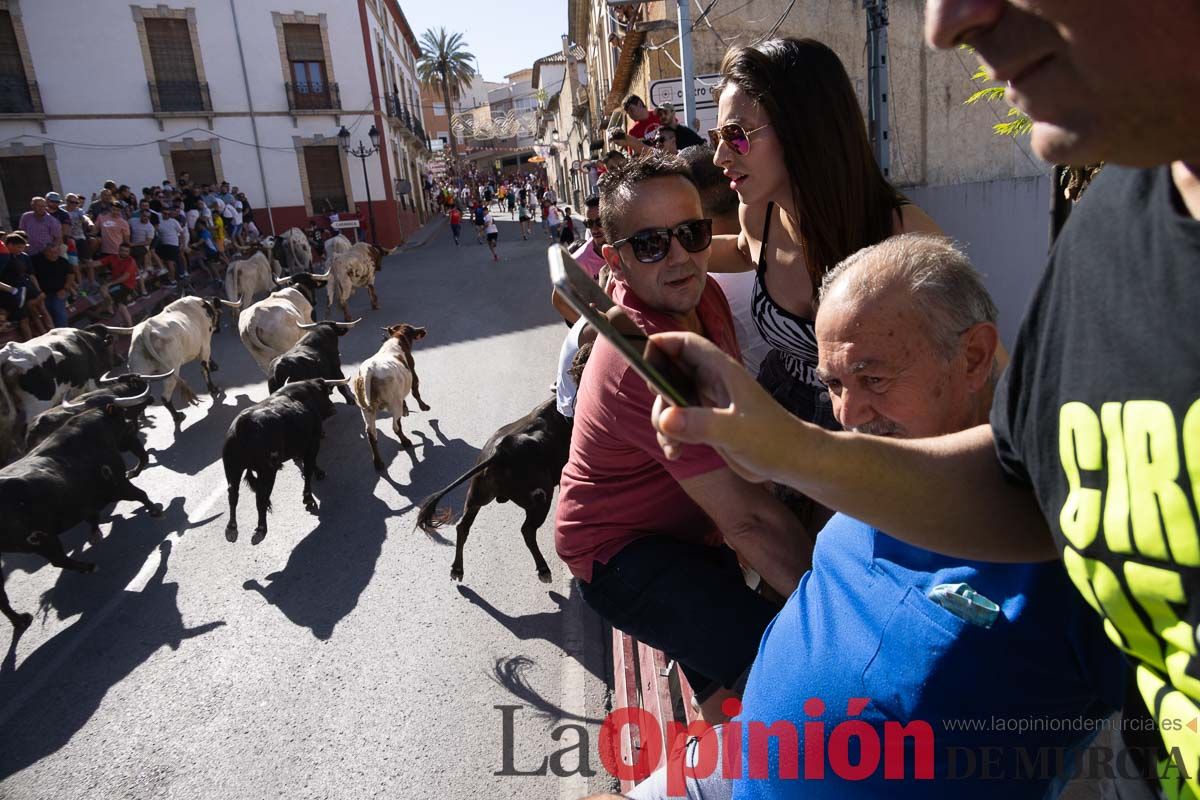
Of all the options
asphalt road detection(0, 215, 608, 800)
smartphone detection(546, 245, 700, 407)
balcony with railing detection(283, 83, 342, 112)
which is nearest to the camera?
smartphone detection(546, 245, 700, 407)

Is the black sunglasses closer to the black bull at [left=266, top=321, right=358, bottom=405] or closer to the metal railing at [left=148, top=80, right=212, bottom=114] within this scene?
the black bull at [left=266, top=321, right=358, bottom=405]

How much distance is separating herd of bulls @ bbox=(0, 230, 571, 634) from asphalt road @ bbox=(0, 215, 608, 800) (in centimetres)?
24

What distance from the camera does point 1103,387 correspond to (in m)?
0.93

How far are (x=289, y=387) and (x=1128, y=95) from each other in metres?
6.49

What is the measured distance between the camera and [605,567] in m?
2.21

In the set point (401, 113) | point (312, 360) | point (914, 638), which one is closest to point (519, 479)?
point (914, 638)

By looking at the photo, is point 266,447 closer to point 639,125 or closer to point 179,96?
point 639,125

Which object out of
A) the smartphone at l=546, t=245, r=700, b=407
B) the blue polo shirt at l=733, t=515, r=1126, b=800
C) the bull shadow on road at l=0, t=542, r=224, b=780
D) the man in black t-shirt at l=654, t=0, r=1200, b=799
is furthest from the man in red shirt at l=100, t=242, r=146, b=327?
the man in black t-shirt at l=654, t=0, r=1200, b=799

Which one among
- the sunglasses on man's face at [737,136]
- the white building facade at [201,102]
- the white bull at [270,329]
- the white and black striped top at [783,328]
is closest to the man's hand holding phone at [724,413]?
the white and black striped top at [783,328]

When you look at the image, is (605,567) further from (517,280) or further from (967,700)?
(517,280)

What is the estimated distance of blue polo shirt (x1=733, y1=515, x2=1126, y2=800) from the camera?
45.1 inches

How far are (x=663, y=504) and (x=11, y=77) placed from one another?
29365mm

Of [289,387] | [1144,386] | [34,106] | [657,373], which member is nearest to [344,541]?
[289,387]

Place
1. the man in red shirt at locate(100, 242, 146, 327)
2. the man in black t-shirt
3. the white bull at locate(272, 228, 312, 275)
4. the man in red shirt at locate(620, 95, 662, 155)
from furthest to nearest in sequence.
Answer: the white bull at locate(272, 228, 312, 275), the man in red shirt at locate(100, 242, 146, 327), the man in red shirt at locate(620, 95, 662, 155), the man in black t-shirt
